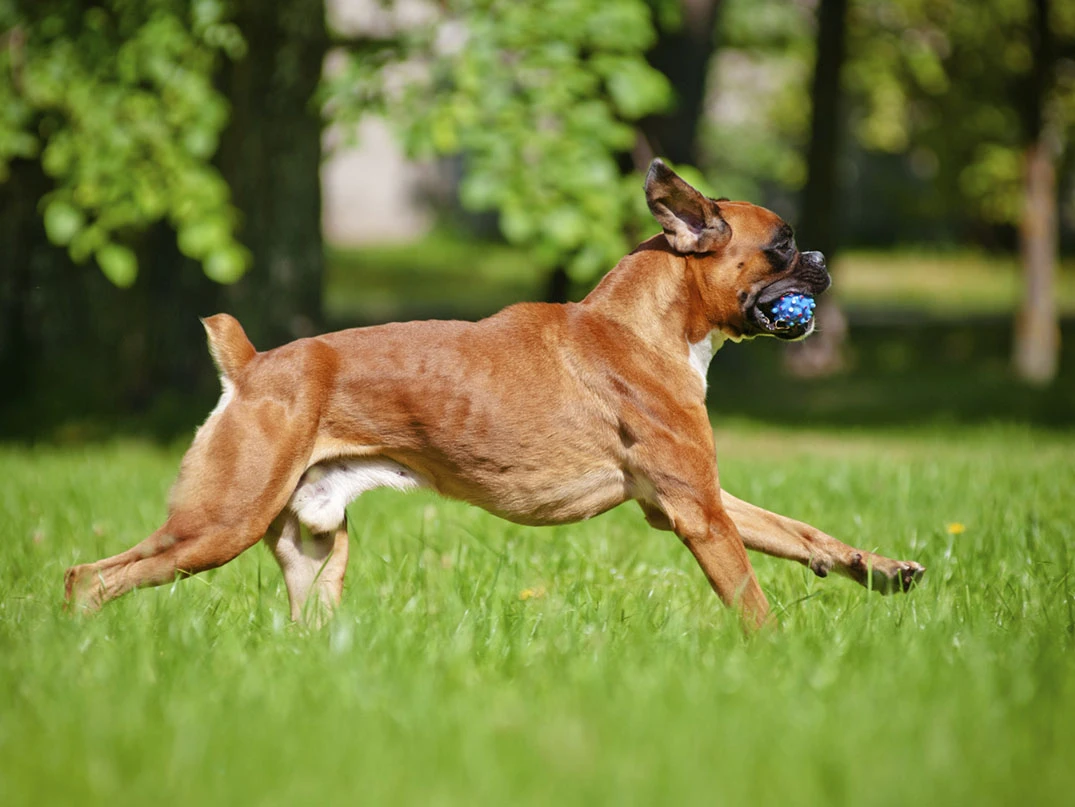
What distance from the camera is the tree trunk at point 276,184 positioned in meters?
10.6

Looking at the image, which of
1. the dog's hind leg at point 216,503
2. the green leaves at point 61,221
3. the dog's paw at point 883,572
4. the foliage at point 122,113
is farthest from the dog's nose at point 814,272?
the green leaves at point 61,221

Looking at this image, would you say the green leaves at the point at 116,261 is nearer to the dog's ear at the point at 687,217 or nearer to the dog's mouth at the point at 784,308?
the dog's ear at the point at 687,217

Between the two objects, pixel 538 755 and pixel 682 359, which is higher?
pixel 682 359

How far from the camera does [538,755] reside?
3006mm

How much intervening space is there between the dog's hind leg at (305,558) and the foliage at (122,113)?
11.3 ft

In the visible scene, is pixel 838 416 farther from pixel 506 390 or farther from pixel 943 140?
pixel 506 390

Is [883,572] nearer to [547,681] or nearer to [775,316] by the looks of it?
[775,316]

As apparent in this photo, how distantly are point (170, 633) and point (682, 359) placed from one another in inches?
81.5

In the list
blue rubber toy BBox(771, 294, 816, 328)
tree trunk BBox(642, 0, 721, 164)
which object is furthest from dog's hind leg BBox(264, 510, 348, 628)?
tree trunk BBox(642, 0, 721, 164)

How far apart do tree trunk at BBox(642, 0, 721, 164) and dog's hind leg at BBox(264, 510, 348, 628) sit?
843 centimetres

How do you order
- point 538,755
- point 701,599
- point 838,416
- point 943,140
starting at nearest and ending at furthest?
point 538,755 < point 701,599 < point 838,416 < point 943,140

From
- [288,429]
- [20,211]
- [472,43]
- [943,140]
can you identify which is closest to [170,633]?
[288,429]

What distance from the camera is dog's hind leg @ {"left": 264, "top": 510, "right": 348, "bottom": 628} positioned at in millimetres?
4922

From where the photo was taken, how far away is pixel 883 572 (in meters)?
4.80
